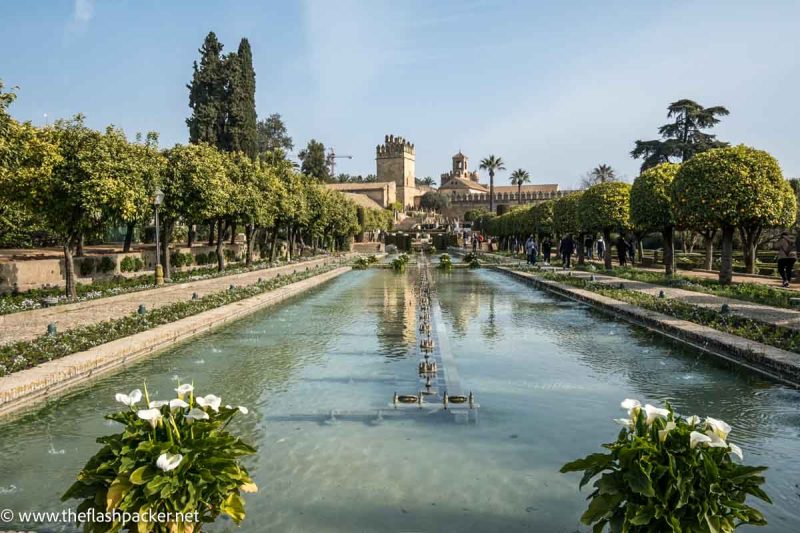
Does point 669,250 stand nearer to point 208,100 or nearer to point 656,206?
point 656,206

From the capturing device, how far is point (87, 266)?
66.8 feet

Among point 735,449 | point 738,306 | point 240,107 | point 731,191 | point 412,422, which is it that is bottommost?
point 412,422

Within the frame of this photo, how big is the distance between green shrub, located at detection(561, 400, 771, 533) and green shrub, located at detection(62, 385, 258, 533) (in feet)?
5.38

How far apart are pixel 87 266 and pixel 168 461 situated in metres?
19.9

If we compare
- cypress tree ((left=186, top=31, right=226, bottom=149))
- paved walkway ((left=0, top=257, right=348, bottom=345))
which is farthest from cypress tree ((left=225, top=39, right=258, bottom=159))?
paved walkway ((left=0, top=257, right=348, bottom=345))

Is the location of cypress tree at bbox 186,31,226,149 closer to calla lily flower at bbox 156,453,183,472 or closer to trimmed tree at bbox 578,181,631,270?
trimmed tree at bbox 578,181,631,270

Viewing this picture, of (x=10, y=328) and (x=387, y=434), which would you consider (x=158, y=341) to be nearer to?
(x=10, y=328)

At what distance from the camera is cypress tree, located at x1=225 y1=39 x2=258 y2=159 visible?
45.9 meters

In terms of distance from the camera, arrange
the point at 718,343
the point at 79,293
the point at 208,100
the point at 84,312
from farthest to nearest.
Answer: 1. the point at 208,100
2. the point at 79,293
3. the point at 84,312
4. the point at 718,343

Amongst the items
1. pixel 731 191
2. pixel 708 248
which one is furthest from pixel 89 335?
pixel 708 248

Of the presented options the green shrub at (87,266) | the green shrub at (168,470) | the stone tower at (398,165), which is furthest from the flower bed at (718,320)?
the stone tower at (398,165)

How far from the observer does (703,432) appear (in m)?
2.84

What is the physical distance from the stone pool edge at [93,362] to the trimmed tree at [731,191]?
13223mm

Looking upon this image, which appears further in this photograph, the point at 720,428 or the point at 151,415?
the point at 151,415
